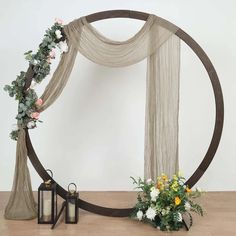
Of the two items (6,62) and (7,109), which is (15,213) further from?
(6,62)

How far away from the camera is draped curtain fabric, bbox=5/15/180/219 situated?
277 centimetres

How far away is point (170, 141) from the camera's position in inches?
112

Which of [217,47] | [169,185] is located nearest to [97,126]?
[169,185]

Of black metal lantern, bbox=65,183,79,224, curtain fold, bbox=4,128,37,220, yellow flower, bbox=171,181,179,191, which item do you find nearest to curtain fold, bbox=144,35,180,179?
yellow flower, bbox=171,181,179,191

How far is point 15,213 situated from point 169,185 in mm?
1178

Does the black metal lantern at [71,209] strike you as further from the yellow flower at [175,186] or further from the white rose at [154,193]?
the yellow flower at [175,186]

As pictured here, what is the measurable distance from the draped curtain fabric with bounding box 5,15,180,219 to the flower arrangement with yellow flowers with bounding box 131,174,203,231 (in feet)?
0.30

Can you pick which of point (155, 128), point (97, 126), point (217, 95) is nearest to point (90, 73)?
point (97, 126)

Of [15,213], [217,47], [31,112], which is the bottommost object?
[15,213]

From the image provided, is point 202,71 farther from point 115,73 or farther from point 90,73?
point 90,73

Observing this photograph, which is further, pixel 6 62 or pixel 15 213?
pixel 6 62

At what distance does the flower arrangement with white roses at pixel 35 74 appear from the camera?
285cm

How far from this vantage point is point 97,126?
3.61m

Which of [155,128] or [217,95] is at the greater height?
[217,95]
